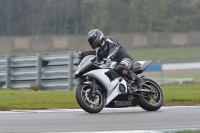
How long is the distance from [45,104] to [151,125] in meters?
4.44

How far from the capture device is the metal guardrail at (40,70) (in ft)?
56.6

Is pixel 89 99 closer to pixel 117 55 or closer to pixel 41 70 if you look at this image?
pixel 117 55

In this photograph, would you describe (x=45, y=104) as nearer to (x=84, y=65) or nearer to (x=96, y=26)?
(x=84, y=65)

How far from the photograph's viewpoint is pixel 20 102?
1224 centimetres

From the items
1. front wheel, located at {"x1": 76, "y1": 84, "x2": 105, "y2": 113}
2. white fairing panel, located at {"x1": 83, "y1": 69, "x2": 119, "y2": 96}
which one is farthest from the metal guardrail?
front wheel, located at {"x1": 76, "y1": 84, "x2": 105, "y2": 113}

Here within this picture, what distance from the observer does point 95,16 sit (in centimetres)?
3031

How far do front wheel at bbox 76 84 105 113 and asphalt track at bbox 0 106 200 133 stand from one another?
0.13 m

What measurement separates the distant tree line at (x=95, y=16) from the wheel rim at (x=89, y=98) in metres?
16.7

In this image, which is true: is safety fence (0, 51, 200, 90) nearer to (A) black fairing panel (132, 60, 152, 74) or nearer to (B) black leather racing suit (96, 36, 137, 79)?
(A) black fairing panel (132, 60, 152, 74)

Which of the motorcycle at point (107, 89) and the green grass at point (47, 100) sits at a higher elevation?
the motorcycle at point (107, 89)

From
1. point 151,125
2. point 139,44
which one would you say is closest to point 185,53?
point 139,44

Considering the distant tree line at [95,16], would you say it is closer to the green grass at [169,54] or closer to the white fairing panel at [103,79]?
the green grass at [169,54]

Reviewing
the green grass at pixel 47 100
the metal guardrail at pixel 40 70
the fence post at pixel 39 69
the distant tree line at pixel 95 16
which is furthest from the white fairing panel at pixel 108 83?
the distant tree line at pixel 95 16

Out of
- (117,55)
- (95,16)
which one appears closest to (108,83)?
(117,55)
